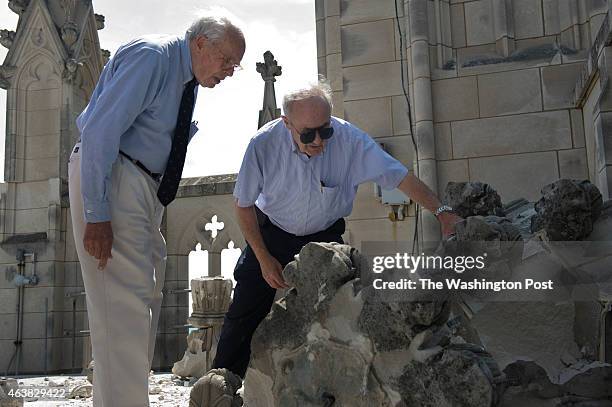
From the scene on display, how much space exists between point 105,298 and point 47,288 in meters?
8.65

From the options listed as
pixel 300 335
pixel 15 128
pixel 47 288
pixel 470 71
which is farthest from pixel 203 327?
pixel 15 128

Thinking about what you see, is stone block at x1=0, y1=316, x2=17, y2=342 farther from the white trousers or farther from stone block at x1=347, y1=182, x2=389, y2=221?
the white trousers

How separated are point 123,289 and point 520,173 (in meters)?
3.58

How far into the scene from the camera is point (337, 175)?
2.56m

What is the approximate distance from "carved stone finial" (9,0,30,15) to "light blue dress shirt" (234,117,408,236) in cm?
952

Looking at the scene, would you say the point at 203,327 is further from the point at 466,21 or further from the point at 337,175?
the point at 337,175

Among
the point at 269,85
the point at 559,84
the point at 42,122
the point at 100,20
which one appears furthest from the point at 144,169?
the point at 100,20

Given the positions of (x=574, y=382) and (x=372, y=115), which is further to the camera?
(x=372, y=115)

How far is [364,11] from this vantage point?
5.87 m

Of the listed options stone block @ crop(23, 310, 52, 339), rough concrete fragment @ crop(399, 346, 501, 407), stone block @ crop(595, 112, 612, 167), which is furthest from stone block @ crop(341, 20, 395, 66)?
stone block @ crop(23, 310, 52, 339)

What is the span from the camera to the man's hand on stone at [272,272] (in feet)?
7.59

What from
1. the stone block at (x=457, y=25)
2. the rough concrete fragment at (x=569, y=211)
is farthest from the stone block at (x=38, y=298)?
the rough concrete fragment at (x=569, y=211)

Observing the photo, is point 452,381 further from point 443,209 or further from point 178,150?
point 178,150

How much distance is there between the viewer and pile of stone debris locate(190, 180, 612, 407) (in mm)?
1501
